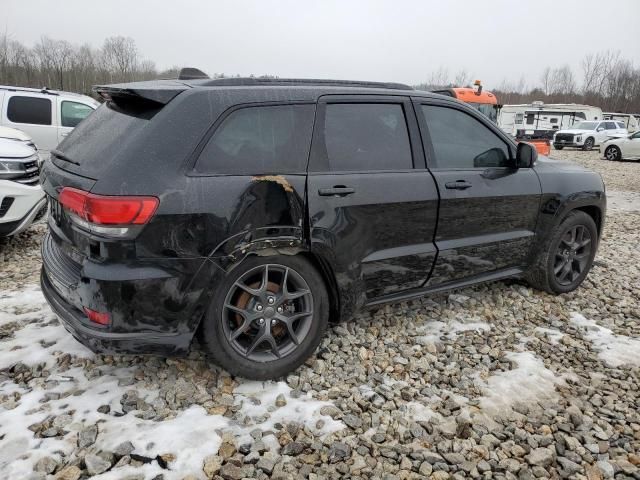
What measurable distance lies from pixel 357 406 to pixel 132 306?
136 cm

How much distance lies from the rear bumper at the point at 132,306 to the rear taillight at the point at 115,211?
19cm

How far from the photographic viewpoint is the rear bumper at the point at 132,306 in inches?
95.7

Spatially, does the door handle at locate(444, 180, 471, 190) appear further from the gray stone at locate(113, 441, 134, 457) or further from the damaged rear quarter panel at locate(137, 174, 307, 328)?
the gray stone at locate(113, 441, 134, 457)

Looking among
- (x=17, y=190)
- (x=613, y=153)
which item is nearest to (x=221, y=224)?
(x=17, y=190)

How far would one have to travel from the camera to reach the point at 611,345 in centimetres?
357

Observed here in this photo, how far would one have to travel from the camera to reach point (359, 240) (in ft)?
10.1

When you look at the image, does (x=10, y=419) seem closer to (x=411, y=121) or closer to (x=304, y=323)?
(x=304, y=323)

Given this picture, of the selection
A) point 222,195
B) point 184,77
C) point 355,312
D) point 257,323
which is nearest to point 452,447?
point 355,312

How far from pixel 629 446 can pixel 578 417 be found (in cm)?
27

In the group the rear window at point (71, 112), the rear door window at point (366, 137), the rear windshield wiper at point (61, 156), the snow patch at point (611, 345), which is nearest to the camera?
the rear windshield wiper at point (61, 156)

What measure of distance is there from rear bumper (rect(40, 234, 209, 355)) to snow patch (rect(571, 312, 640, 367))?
2.85 metres

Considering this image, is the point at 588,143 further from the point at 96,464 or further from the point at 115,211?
the point at 96,464

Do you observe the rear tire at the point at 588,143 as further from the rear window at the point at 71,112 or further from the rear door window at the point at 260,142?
the rear door window at the point at 260,142

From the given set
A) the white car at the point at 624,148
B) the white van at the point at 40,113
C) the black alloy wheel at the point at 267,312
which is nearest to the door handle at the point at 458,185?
the black alloy wheel at the point at 267,312
